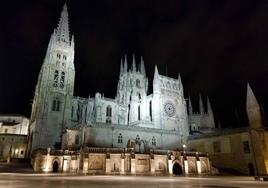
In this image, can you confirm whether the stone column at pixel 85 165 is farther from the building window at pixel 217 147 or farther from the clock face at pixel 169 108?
the clock face at pixel 169 108

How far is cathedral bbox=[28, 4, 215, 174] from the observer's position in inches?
1295

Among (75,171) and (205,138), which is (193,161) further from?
(75,171)

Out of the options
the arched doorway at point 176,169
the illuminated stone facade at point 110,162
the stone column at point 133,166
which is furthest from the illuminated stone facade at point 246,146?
the stone column at point 133,166

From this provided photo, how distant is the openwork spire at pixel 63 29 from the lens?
195 ft

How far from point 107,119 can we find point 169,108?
56.1 ft

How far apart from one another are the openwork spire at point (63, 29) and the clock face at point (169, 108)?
32357 millimetres

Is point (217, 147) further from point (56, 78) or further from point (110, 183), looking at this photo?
point (56, 78)

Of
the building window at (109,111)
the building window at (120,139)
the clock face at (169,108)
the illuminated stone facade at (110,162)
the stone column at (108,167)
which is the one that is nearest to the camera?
the stone column at (108,167)

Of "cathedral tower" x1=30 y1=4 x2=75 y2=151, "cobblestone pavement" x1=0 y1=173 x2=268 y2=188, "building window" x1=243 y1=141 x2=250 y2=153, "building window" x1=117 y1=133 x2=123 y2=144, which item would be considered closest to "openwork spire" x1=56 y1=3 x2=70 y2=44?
"cathedral tower" x1=30 y1=4 x2=75 y2=151

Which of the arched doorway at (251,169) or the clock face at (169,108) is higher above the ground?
the clock face at (169,108)

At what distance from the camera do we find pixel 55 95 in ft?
170

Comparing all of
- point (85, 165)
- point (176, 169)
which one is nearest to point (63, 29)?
point (85, 165)

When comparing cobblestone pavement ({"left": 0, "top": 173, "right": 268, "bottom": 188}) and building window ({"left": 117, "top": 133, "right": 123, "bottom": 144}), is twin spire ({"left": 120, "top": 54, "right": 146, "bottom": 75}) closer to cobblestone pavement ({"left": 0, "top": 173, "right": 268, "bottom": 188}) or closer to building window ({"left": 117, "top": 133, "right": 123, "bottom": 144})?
building window ({"left": 117, "top": 133, "right": 123, "bottom": 144})

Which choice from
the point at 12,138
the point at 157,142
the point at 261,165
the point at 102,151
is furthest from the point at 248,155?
the point at 12,138
